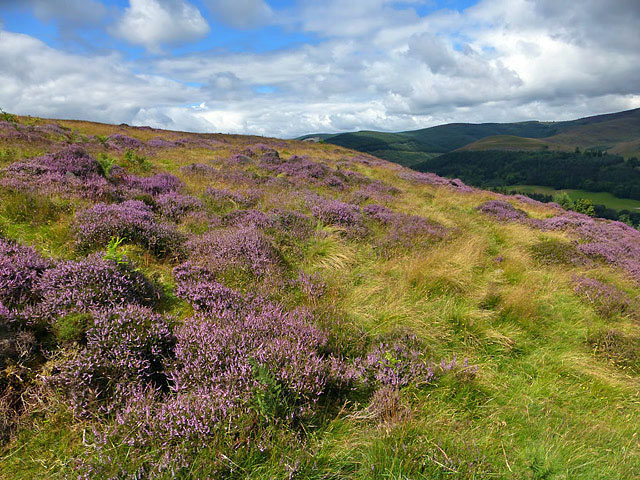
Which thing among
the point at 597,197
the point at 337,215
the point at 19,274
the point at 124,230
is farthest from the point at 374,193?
the point at 597,197

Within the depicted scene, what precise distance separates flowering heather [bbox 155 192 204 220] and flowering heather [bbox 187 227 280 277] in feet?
5.91

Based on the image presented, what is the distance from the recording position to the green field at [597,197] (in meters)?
120

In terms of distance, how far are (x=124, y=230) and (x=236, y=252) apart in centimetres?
203

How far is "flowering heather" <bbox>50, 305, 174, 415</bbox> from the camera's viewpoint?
8.54 feet

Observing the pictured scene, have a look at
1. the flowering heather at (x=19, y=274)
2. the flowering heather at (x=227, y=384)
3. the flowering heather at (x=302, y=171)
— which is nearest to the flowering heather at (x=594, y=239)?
the flowering heather at (x=302, y=171)

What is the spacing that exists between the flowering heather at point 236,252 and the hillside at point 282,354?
4 cm

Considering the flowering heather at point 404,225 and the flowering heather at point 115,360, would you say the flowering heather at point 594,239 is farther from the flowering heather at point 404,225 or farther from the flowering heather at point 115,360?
the flowering heather at point 115,360

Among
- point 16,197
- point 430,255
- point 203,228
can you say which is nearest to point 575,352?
point 430,255

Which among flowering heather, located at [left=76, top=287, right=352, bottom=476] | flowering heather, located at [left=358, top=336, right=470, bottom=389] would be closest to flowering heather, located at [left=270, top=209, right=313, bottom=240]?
flowering heather, located at [left=76, top=287, right=352, bottom=476]

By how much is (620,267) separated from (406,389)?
1026 centimetres

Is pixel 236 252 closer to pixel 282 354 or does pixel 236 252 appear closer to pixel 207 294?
pixel 207 294

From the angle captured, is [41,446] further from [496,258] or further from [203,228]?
[496,258]

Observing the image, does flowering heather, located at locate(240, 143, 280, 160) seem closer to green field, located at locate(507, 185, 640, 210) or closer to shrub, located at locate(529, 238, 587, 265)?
shrub, located at locate(529, 238, 587, 265)

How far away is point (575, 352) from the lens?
15.3 ft
